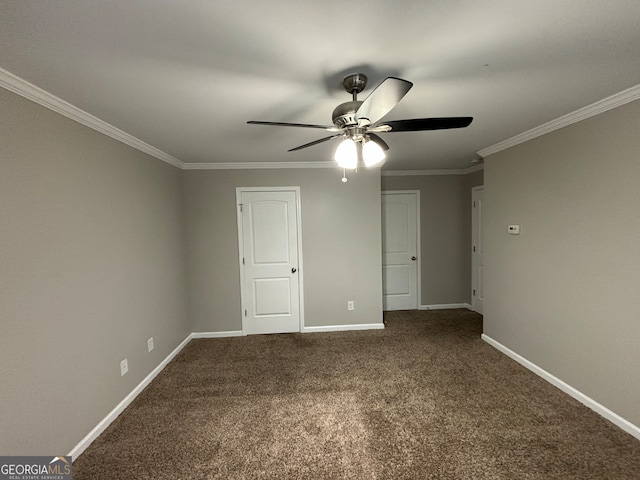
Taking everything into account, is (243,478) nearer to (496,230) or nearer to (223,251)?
(223,251)

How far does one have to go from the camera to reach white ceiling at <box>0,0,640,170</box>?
110 cm

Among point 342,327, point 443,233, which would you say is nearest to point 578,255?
point 443,233

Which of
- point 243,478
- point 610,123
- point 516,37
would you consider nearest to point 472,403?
point 243,478

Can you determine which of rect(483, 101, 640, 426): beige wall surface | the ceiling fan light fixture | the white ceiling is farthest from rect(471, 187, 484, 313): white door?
the ceiling fan light fixture

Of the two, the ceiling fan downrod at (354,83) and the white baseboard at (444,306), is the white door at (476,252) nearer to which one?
the white baseboard at (444,306)

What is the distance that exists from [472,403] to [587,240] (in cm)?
158

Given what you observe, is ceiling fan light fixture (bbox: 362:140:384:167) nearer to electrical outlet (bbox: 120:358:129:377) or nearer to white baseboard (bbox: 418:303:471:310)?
electrical outlet (bbox: 120:358:129:377)

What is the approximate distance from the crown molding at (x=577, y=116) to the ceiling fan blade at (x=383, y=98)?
180 centimetres

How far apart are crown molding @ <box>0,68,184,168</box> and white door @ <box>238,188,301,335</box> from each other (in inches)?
56.8

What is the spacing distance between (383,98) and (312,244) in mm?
2797

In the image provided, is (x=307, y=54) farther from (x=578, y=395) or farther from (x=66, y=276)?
(x=578, y=395)

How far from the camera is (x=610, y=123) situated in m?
2.04
